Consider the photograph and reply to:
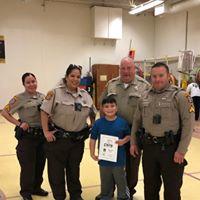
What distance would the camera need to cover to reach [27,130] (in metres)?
3.54

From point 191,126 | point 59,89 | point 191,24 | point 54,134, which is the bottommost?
point 54,134

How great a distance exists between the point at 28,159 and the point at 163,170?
161cm

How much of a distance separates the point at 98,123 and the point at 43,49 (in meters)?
9.98

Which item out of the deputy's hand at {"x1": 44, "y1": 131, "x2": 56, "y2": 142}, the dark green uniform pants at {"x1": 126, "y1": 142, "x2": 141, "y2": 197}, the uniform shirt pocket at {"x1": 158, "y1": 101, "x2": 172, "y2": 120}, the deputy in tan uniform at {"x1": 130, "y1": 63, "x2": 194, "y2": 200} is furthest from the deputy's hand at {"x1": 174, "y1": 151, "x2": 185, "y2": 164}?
the deputy's hand at {"x1": 44, "y1": 131, "x2": 56, "y2": 142}

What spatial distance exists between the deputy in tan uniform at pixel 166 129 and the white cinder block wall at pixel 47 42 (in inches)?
404

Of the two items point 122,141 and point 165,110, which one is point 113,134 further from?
point 165,110

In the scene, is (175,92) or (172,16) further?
(172,16)

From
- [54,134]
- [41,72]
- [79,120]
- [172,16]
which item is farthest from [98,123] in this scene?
[172,16]

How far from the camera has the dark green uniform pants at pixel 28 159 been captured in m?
3.58

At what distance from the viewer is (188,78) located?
10461mm

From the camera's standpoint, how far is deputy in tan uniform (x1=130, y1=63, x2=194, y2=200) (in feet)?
8.90

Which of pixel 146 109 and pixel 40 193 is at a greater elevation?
pixel 146 109

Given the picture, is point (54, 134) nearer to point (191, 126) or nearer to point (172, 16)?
point (191, 126)

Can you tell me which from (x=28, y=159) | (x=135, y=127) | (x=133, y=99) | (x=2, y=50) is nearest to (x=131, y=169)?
(x=135, y=127)
